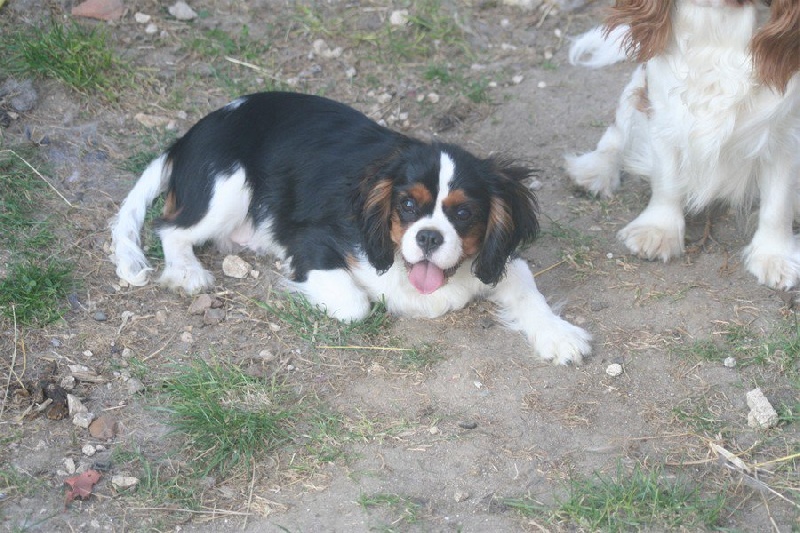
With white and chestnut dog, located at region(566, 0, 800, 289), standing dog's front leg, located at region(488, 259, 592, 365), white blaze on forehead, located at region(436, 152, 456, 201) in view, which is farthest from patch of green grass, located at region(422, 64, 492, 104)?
white blaze on forehead, located at region(436, 152, 456, 201)

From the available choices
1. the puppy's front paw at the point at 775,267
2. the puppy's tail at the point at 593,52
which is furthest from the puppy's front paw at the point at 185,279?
the puppy's tail at the point at 593,52

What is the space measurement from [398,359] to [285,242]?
833mm

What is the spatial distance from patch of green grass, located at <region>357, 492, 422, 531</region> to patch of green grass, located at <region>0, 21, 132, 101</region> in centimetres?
289

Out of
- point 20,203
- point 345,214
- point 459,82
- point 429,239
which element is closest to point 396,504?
point 429,239

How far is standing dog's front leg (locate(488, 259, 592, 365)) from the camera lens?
3.96 m

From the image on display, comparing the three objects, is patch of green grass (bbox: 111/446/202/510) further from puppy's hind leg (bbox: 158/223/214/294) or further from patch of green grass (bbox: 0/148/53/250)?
patch of green grass (bbox: 0/148/53/250)

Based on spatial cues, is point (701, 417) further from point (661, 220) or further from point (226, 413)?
point (226, 413)

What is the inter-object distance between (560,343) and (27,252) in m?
2.19

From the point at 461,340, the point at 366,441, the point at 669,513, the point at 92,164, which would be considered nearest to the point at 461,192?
the point at 461,340

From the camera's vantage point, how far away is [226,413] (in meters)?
3.57

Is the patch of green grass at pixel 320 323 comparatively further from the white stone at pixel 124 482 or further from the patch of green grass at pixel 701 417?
the patch of green grass at pixel 701 417

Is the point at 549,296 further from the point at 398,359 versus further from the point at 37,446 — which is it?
the point at 37,446

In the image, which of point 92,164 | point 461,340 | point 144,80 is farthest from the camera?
point 144,80

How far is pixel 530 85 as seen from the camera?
581cm
